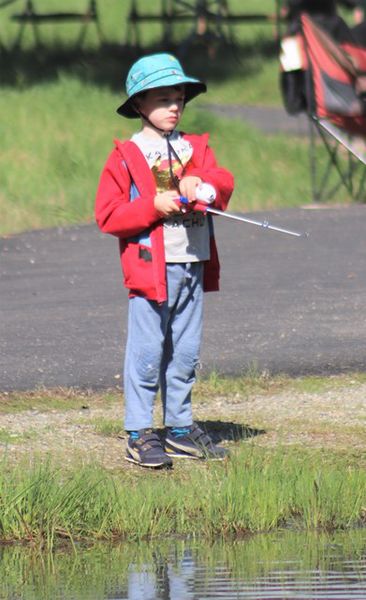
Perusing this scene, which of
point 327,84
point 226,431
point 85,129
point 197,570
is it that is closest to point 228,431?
point 226,431

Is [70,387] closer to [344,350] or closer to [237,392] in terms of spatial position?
[237,392]

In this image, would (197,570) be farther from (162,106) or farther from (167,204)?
(162,106)

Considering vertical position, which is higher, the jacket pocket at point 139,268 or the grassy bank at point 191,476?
the jacket pocket at point 139,268

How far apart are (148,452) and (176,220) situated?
0.92 metres

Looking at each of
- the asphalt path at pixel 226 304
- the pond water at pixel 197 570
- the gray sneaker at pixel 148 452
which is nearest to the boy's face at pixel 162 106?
the gray sneaker at pixel 148 452

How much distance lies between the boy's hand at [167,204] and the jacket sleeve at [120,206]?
3cm

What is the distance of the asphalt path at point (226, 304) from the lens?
30.1 feet

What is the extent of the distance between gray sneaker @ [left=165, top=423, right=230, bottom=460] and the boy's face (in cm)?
126

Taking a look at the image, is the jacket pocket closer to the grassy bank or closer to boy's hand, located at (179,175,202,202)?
boy's hand, located at (179,175,202,202)

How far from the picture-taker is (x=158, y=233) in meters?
6.44

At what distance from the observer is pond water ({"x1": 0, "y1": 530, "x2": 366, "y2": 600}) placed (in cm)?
474

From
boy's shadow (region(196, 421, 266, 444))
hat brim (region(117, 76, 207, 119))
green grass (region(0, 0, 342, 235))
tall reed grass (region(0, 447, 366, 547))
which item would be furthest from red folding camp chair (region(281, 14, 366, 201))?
tall reed grass (region(0, 447, 366, 547))

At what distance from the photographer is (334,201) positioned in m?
17.1

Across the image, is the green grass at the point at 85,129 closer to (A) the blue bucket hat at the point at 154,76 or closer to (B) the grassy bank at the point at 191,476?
(B) the grassy bank at the point at 191,476
